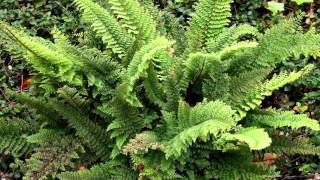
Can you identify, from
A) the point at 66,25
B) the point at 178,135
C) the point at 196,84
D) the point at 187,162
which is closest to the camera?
the point at 178,135

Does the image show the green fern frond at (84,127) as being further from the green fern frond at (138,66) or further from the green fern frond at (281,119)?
the green fern frond at (281,119)

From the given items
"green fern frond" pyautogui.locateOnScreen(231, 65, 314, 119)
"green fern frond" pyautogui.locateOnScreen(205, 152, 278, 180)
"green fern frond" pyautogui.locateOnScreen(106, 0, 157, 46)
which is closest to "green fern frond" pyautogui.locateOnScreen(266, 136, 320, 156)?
"green fern frond" pyautogui.locateOnScreen(205, 152, 278, 180)

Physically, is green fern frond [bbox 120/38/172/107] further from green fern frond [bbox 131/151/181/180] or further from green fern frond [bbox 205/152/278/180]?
green fern frond [bbox 205/152/278/180]

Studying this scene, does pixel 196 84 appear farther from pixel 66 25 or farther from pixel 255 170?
pixel 66 25

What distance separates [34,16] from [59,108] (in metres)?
2.26

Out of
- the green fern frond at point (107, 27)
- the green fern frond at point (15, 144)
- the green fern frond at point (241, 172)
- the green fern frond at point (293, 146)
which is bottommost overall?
the green fern frond at point (15, 144)

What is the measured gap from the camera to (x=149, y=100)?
4.61m

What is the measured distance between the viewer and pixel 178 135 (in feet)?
13.5

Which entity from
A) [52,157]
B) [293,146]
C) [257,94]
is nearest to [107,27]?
[52,157]

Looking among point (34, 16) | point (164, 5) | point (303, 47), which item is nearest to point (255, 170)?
point (303, 47)

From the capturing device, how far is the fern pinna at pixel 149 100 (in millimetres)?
4207

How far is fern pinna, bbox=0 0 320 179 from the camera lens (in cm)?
421

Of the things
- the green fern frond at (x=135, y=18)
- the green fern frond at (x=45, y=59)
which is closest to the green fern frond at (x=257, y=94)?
the green fern frond at (x=135, y=18)

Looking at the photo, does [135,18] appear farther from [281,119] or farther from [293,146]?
[293,146]
